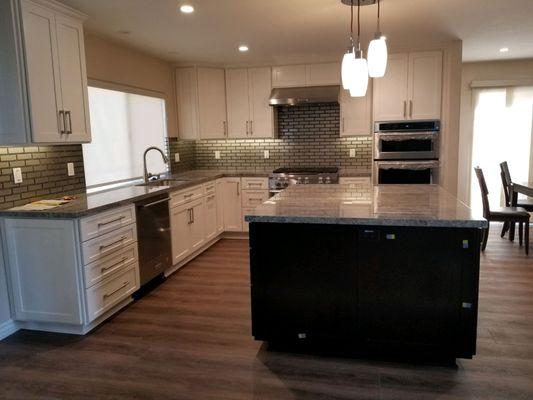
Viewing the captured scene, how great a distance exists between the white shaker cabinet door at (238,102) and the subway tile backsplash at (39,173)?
98.3 inches

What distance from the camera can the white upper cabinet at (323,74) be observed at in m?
5.35

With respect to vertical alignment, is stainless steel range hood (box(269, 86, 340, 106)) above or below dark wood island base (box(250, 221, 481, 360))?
above

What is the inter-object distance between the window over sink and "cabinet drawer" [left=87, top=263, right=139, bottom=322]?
1.05 meters

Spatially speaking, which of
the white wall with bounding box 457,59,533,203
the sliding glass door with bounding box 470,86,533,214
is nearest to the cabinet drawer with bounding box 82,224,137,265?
the white wall with bounding box 457,59,533,203

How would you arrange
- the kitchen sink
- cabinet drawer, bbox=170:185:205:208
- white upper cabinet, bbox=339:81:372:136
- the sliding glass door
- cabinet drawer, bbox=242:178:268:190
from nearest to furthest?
1. cabinet drawer, bbox=170:185:205:208
2. the kitchen sink
3. white upper cabinet, bbox=339:81:372:136
4. cabinet drawer, bbox=242:178:268:190
5. the sliding glass door

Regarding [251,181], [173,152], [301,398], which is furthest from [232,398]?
[173,152]

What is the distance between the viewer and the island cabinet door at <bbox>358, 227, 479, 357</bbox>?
2.38 meters

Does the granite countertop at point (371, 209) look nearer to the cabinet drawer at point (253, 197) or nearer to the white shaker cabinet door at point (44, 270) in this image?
the white shaker cabinet door at point (44, 270)

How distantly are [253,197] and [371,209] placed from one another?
10.4ft

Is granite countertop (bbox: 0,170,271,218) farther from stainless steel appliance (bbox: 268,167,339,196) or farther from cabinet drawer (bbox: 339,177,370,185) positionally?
cabinet drawer (bbox: 339,177,370,185)

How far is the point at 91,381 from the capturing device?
8.09 feet

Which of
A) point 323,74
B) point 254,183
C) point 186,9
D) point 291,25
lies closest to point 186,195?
point 254,183

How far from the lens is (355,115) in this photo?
5.37 metres

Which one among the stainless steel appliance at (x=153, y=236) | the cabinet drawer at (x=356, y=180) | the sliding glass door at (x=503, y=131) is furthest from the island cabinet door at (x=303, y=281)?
the sliding glass door at (x=503, y=131)
